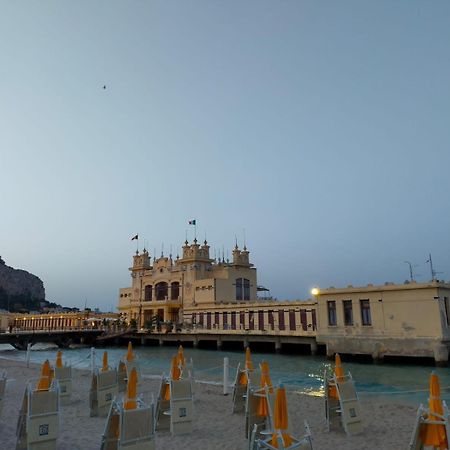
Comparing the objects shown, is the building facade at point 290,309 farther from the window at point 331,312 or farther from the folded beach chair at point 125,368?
the folded beach chair at point 125,368

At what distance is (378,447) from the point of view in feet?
29.8

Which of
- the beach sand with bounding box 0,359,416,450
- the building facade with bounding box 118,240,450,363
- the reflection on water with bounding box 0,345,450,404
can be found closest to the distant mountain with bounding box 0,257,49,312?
the building facade with bounding box 118,240,450,363

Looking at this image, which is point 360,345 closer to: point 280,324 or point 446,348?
point 446,348

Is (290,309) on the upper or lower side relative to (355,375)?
upper

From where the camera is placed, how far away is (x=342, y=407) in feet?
32.3

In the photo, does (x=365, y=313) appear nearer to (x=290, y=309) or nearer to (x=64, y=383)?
(x=290, y=309)

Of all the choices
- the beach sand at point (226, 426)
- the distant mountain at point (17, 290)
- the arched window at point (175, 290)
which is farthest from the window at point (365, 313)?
the distant mountain at point (17, 290)

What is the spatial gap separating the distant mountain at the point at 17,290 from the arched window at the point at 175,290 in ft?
408

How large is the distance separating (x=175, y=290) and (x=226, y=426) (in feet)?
186

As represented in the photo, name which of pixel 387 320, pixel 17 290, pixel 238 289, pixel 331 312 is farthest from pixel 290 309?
pixel 17 290

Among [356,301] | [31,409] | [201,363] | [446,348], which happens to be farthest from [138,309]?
[31,409]

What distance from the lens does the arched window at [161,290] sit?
224 feet

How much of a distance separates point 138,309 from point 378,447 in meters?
63.4

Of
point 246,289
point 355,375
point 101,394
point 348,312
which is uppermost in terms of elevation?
point 246,289
